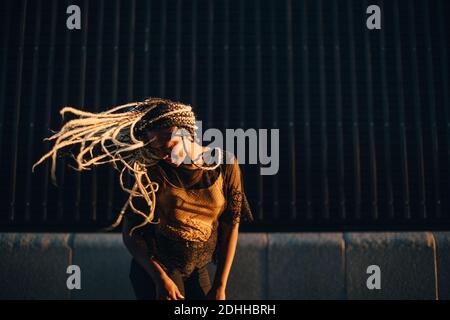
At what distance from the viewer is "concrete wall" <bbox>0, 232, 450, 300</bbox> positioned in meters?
4.62

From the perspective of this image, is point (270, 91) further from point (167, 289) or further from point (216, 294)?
point (167, 289)

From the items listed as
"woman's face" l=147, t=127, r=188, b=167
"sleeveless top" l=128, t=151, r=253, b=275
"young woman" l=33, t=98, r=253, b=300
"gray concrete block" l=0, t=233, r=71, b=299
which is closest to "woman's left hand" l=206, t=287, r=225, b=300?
"young woman" l=33, t=98, r=253, b=300

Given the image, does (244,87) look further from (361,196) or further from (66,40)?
(66,40)

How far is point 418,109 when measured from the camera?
5.00 meters

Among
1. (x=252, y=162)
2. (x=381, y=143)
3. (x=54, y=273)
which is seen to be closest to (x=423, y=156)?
(x=381, y=143)

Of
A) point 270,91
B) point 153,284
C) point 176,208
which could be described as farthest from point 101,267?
point 270,91

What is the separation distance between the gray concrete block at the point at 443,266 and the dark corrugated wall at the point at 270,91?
0.28m

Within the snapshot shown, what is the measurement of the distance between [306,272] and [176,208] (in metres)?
2.20

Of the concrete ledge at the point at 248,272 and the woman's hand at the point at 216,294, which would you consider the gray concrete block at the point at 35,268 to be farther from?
the woman's hand at the point at 216,294

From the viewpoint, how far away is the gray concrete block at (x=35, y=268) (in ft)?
15.2

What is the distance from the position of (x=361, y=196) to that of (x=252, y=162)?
1377 millimetres

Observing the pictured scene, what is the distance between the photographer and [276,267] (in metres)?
4.62
